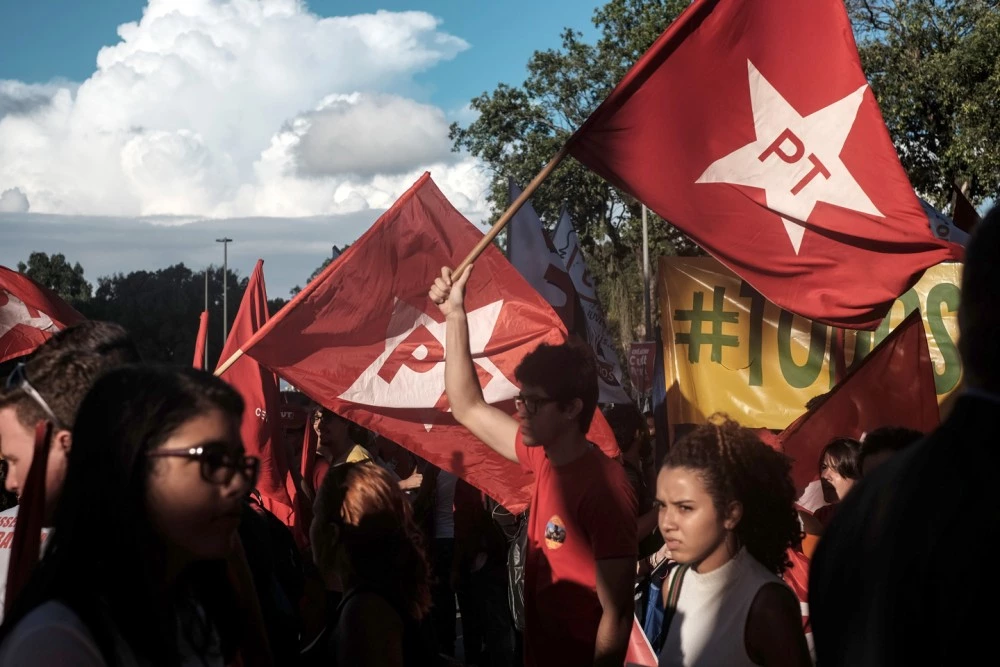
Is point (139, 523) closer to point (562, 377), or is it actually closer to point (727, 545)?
point (727, 545)

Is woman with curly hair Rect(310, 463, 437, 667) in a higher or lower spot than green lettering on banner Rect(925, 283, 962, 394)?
lower

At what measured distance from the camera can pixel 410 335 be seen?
5.88m

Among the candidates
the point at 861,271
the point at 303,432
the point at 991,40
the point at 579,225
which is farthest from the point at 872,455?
the point at 579,225

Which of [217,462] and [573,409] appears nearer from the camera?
[217,462]

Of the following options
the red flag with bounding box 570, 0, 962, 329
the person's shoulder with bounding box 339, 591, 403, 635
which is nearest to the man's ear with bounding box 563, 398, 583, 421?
the person's shoulder with bounding box 339, 591, 403, 635

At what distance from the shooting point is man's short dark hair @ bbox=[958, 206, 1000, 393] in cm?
151

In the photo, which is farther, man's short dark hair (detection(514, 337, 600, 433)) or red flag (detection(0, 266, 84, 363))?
red flag (detection(0, 266, 84, 363))

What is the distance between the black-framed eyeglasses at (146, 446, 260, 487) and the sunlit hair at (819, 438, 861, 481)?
11.8 ft

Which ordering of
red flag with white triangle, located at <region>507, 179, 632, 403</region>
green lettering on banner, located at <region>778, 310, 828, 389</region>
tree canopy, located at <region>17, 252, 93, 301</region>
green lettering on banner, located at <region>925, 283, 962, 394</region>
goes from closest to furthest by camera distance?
green lettering on banner, located at <region>778, 310, 828, 389</region>
green lettering on banner, located at <region>925, 283, 962, 394</region>
red flag with white triangle, located at <region>507, 179, 632, 403</region>
tree canopy, located at <region>17, 252, 93, 301</region>

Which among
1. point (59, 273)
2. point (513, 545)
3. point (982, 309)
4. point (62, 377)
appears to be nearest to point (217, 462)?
point (62, 377)

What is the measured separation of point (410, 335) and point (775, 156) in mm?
2101

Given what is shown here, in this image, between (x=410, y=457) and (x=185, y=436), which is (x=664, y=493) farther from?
(x=410, y=457)

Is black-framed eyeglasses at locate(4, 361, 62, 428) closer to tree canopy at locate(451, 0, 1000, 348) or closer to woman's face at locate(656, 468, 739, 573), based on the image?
woman's face at locate(656, 468, 739, 573)

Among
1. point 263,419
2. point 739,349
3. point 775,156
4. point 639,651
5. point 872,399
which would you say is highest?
point 775,156
